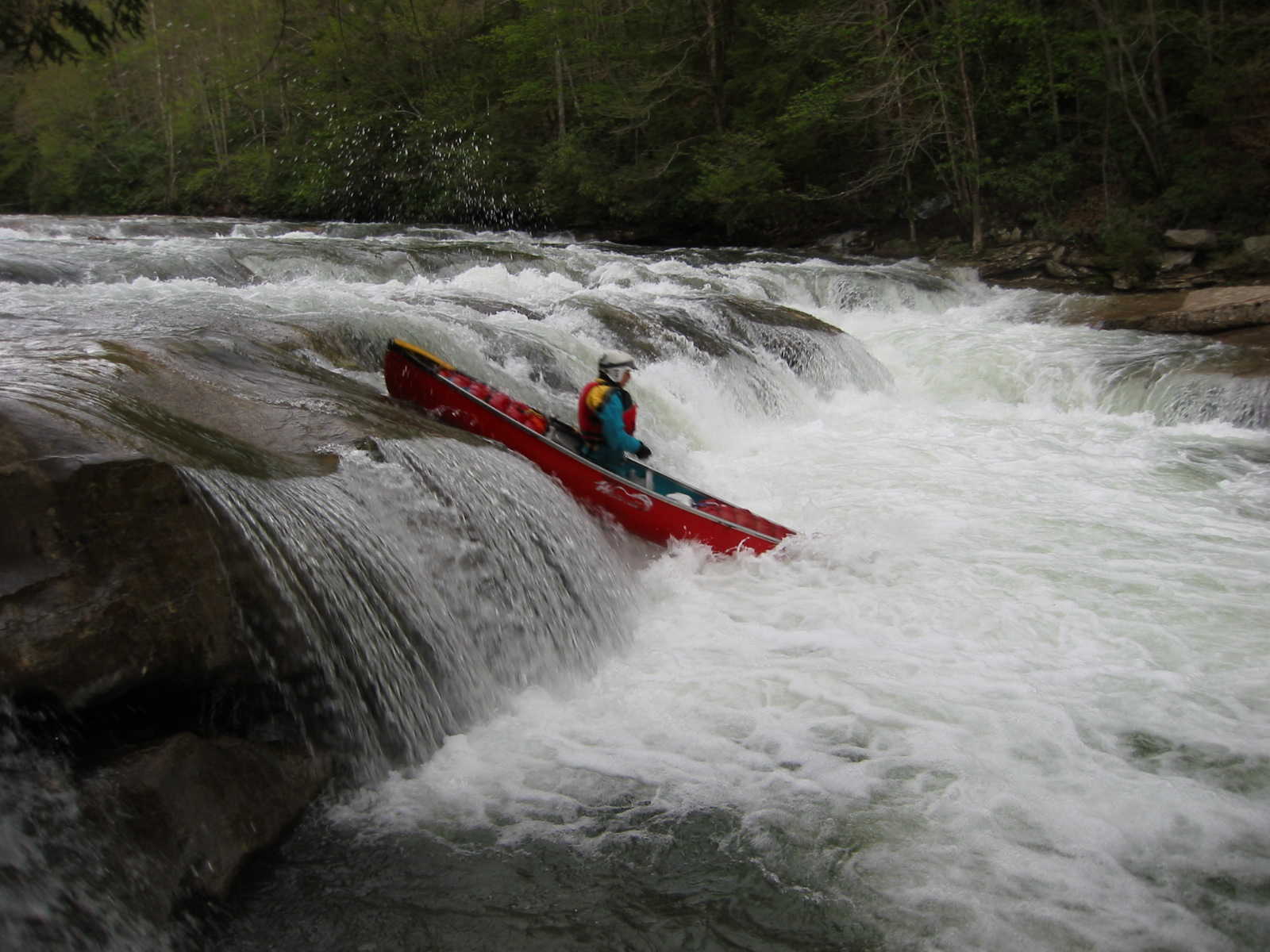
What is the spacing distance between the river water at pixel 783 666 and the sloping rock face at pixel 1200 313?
1.65m

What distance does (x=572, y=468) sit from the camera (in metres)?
5.67

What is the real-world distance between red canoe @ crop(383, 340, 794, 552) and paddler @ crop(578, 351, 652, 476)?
0.12 metres

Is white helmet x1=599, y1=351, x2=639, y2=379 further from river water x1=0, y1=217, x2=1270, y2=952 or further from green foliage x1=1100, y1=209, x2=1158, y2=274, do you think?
green foliage x1=1100, y1=209, x2=1158, y2=274

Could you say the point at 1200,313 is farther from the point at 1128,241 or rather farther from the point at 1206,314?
the point at 1128,241

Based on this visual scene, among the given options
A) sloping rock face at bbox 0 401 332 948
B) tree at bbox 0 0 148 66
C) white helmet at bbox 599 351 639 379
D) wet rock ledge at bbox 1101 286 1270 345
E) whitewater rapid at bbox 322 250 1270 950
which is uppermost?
tree at bbox 0 0 148 66

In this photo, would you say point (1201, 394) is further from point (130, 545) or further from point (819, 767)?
point (130, 545)

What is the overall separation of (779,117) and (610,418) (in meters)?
13.4

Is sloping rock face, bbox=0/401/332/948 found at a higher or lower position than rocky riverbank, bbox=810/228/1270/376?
lower

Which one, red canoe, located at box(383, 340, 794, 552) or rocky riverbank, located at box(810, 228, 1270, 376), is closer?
red canoe, located at box(383, 340, 794, 552)

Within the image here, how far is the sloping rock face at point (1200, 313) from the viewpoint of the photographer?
33.8ft

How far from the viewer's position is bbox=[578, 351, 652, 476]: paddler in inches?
223

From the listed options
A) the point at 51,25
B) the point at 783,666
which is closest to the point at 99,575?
the point at 783,666

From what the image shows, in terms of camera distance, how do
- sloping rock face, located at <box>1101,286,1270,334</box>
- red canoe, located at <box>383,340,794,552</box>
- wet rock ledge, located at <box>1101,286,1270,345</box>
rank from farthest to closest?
sloping rock face, located at <box>1101,286,1270,334</box> → wet rock ledge, located at <box>1101,286,1270,345</box> → red canoe, located at <box>383,340,794,552</box>

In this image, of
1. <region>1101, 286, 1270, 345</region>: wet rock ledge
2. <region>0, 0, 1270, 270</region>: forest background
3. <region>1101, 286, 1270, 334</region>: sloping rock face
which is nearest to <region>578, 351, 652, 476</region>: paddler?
<region>0, 0, 1270, 270</region>: forest background
